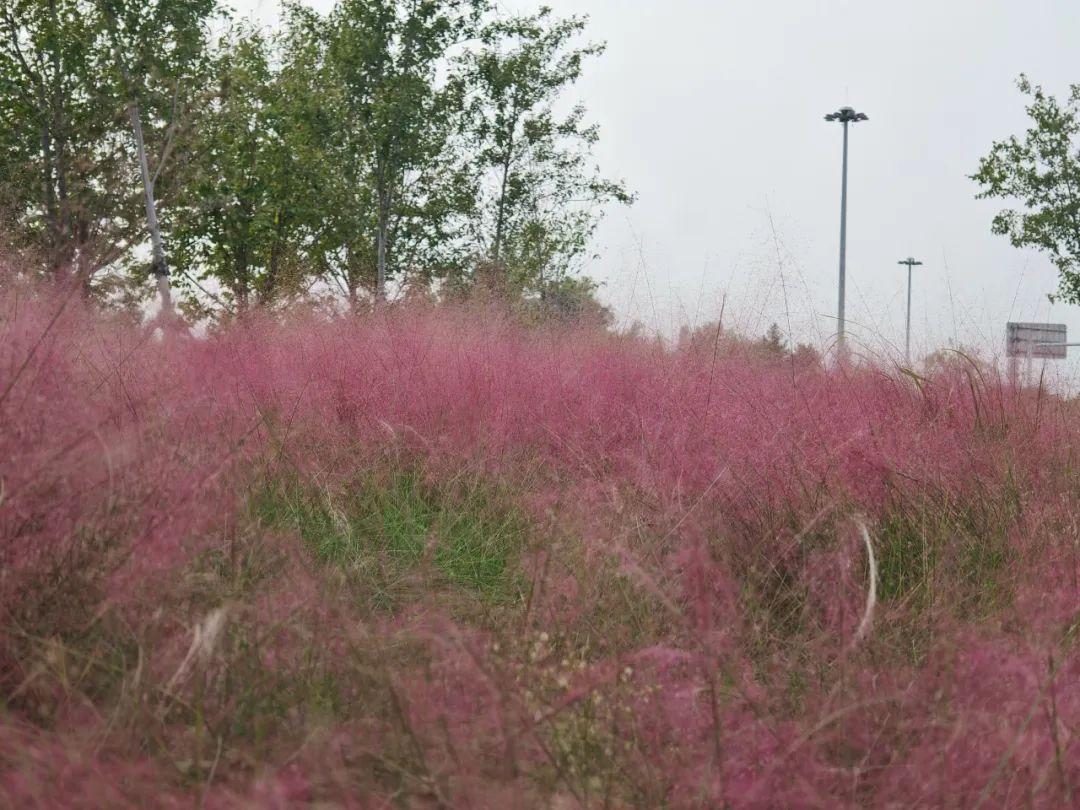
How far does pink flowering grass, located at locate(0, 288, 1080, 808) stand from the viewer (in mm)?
1429

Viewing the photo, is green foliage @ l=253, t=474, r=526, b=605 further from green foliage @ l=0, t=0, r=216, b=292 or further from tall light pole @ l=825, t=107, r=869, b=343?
tall light pole @ l=825, t=107, r=869, b=343

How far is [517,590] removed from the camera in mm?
2803

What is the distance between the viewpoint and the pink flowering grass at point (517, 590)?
1429mm

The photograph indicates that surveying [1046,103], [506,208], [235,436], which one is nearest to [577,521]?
[235,436]

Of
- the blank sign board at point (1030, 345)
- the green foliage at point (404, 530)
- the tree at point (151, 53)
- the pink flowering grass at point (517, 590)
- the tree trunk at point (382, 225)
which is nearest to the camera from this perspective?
the pink flowering grass at point (517, 590)

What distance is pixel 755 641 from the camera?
233 cm

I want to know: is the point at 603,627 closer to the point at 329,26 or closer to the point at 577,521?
the point at 577,521

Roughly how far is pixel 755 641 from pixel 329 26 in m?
15.9

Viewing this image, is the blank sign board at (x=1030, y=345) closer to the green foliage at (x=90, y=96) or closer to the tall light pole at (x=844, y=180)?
the green foliage at (x=90, y=96)

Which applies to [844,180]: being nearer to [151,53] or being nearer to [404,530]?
[151,53]

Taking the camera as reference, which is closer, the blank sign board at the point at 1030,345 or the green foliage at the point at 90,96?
the blank sign board at the point at 1030,345

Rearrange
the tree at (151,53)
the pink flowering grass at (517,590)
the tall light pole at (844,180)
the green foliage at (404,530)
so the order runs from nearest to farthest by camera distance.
Result: the pink flowering grass at (517,590), the green foliage at (404,530), the tree at (151,53), the tall light pole at (844,180)

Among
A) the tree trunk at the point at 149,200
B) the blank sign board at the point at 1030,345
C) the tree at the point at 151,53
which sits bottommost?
the blank sign board at the point at 1030,345

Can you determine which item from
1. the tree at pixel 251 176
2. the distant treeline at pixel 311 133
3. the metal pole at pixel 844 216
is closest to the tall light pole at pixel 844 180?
the metal pole at pixel 844 216
